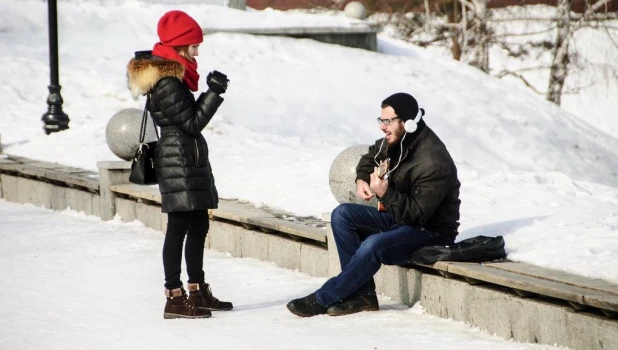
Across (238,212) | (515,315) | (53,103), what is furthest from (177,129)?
(53,103)

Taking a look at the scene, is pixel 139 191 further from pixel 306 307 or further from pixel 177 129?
pixel 306 307

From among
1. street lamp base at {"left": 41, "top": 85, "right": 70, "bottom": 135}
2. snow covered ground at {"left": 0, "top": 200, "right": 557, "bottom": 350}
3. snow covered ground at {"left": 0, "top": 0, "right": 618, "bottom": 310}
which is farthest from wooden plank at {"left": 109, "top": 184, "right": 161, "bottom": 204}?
street lamp base at {"left": 41, "top": 85, "right": 70, "bottom": 135}

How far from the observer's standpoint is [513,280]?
5605 millimetres

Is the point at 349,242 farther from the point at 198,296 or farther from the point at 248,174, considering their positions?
the point at 248,174

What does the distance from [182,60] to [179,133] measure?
1.42 ft

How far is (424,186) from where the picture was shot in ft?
20.2

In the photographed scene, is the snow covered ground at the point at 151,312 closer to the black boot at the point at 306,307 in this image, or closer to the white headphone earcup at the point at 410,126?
the black boot at the point at 306,307

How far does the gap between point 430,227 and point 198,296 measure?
1.46 meters

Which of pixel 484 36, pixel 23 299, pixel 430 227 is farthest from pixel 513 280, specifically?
pixel 484 36

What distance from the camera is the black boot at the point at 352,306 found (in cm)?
642

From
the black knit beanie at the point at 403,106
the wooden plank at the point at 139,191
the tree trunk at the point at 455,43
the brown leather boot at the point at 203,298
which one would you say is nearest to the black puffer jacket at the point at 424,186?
the black knit beanie at the point at 403,106

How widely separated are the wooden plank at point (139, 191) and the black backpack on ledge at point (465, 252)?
12.6 feet

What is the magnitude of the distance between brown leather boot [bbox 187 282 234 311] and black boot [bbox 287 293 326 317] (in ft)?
1.57

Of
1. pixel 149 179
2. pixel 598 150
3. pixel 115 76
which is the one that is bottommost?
pixel 598 150
